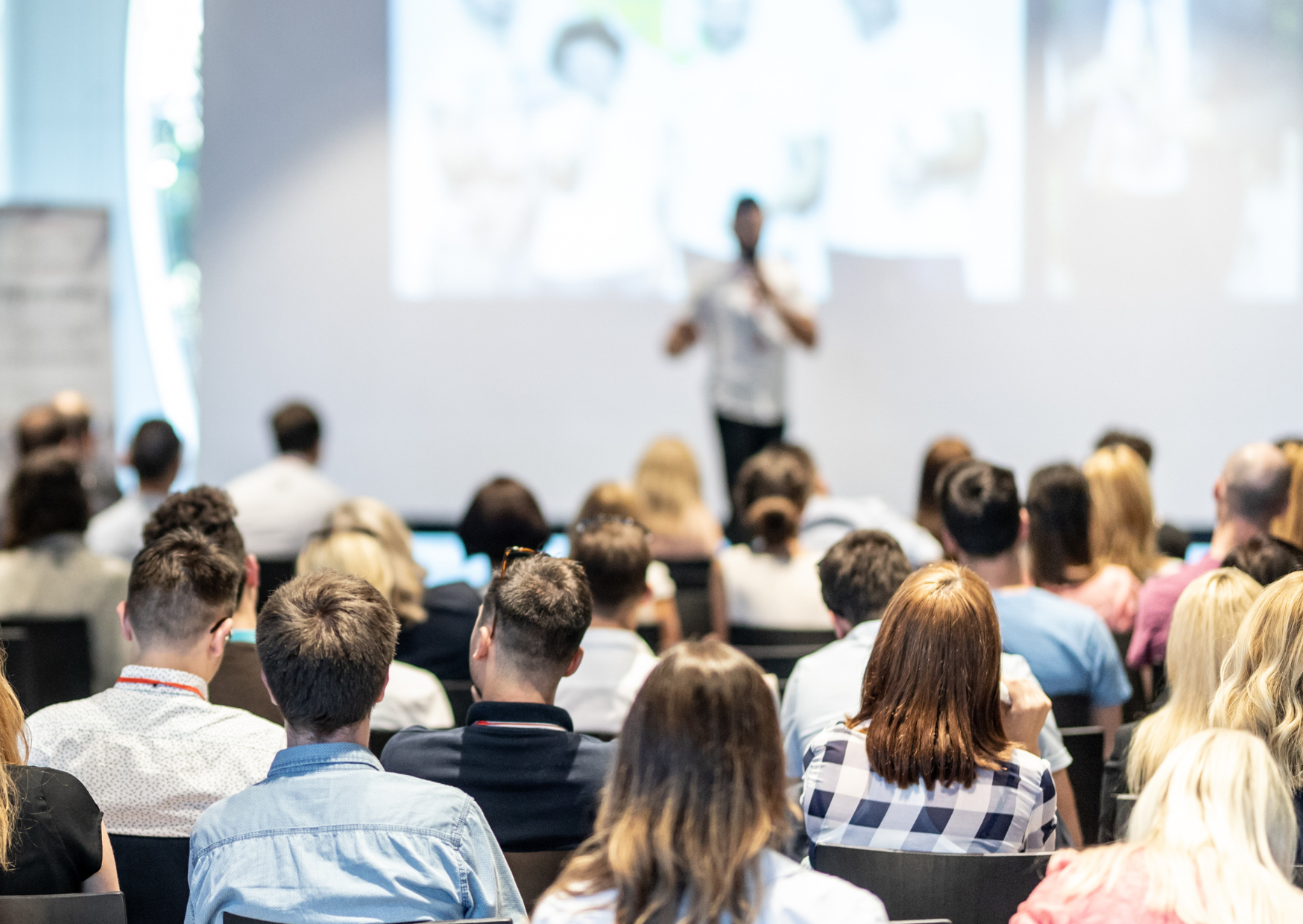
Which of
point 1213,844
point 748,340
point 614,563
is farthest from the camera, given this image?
point 748,340

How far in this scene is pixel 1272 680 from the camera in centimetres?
203

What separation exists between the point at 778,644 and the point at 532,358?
12.7 ft

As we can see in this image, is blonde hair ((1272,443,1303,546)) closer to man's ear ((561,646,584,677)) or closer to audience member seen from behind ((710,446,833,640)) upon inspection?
audience member seen from behind ((710,446,833,640))

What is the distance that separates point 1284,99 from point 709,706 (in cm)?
643

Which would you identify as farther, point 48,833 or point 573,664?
point 573,664

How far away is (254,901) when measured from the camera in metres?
1.62

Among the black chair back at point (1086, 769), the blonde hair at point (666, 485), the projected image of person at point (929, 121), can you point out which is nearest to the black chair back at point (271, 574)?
the blonde hair at point (666, 485)

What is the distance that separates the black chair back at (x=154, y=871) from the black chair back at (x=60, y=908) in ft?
0.98

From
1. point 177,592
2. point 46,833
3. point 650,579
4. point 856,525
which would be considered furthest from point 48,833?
point 856,525

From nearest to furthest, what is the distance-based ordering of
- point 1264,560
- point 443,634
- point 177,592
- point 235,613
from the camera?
point 177,592 < point 235,613 < point 1264,560 < point 443,634

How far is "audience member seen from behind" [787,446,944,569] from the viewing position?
3.95m

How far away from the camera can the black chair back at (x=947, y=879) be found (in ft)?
5.58

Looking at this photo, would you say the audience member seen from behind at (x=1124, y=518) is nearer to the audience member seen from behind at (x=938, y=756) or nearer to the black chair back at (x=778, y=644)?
the black chair back at (x=778, y=644)

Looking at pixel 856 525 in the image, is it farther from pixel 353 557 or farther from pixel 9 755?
pixel 9 755
